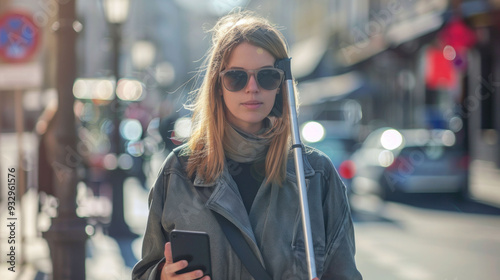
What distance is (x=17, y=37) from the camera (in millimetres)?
6770

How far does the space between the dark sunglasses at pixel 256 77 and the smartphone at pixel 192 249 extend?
0.50m

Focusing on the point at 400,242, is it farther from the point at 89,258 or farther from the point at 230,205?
the point at 230,205

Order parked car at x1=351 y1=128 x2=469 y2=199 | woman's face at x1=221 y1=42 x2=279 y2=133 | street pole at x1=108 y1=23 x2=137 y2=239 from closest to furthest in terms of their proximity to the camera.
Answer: woman's face at x1=221 y1=42 x2=279 y2=133 → street pole at x1=108 y1=23 x2=137 y2=239 → parked car at x1=351 y1=128 x2=469 y2=199

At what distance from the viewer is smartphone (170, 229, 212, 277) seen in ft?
6.66

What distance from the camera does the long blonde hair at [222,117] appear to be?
7.25 ft

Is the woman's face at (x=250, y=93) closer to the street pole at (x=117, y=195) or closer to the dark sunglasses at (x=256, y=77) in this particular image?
the dark sunglasses at (x=256, y=77)

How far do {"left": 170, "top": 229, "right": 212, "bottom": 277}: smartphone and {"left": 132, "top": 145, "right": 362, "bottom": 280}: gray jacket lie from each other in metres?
0.09

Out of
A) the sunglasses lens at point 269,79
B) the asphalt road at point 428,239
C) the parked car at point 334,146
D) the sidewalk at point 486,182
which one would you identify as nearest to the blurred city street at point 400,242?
the asphalt road at point 428,239

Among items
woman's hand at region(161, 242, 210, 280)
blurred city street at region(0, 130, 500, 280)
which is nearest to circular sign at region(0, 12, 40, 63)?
blurred city street at region(0, 130, 500, 280)

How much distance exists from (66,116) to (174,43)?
250ft

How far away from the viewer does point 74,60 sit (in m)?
5.77

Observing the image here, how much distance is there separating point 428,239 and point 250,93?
8033 mm

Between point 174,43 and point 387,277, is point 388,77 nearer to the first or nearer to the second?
point 387,277

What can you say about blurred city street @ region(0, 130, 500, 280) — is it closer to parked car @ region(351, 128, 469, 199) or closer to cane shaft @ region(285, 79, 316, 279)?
parked car @ region(351, 128, 469, 199)
